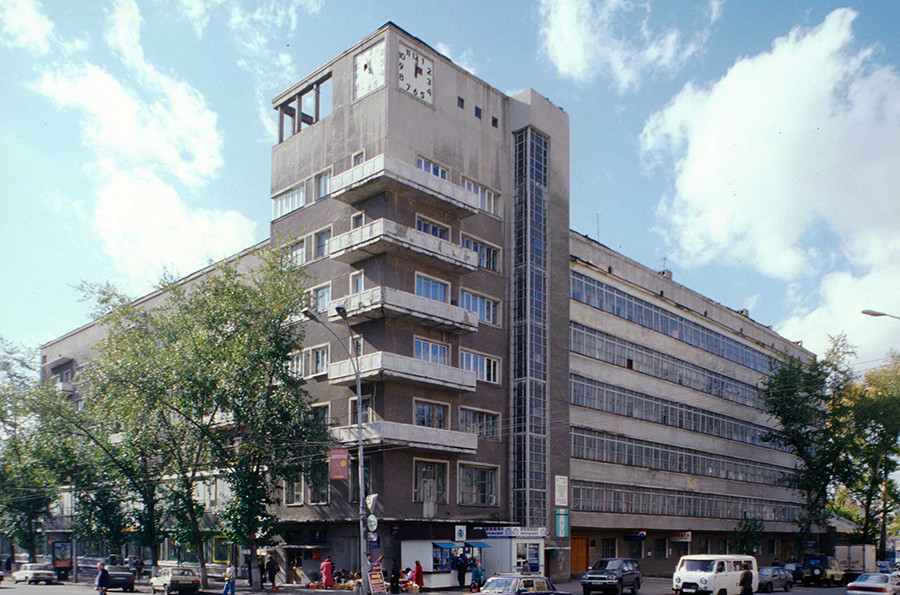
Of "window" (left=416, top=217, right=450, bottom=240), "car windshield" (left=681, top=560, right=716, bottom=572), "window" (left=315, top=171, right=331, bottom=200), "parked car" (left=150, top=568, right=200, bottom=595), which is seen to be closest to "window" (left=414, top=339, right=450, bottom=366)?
"window" (left=416, top=217, right=450, bottom=240)

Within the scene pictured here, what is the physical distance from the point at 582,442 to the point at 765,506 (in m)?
33.6

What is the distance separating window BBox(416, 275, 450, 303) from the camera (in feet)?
156

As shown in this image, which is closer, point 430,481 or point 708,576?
point 708,576

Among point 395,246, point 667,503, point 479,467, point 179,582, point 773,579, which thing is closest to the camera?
point 179,582

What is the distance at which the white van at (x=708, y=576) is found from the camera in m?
36.6

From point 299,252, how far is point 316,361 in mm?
7400

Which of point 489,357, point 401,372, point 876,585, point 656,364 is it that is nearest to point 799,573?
point 656,364

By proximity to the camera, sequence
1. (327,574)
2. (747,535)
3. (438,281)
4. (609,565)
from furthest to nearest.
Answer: (747,535)
(438,281)
(609,565)
(327,574)

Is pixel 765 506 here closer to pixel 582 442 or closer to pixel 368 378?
pixel 582 442

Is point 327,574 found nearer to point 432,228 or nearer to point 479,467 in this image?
point 479,467

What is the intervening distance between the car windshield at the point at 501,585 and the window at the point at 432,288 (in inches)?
831

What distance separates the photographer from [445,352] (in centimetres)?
4834

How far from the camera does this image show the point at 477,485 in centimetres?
4916

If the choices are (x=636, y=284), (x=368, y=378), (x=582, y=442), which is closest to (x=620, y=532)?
(x=582, y=442)
